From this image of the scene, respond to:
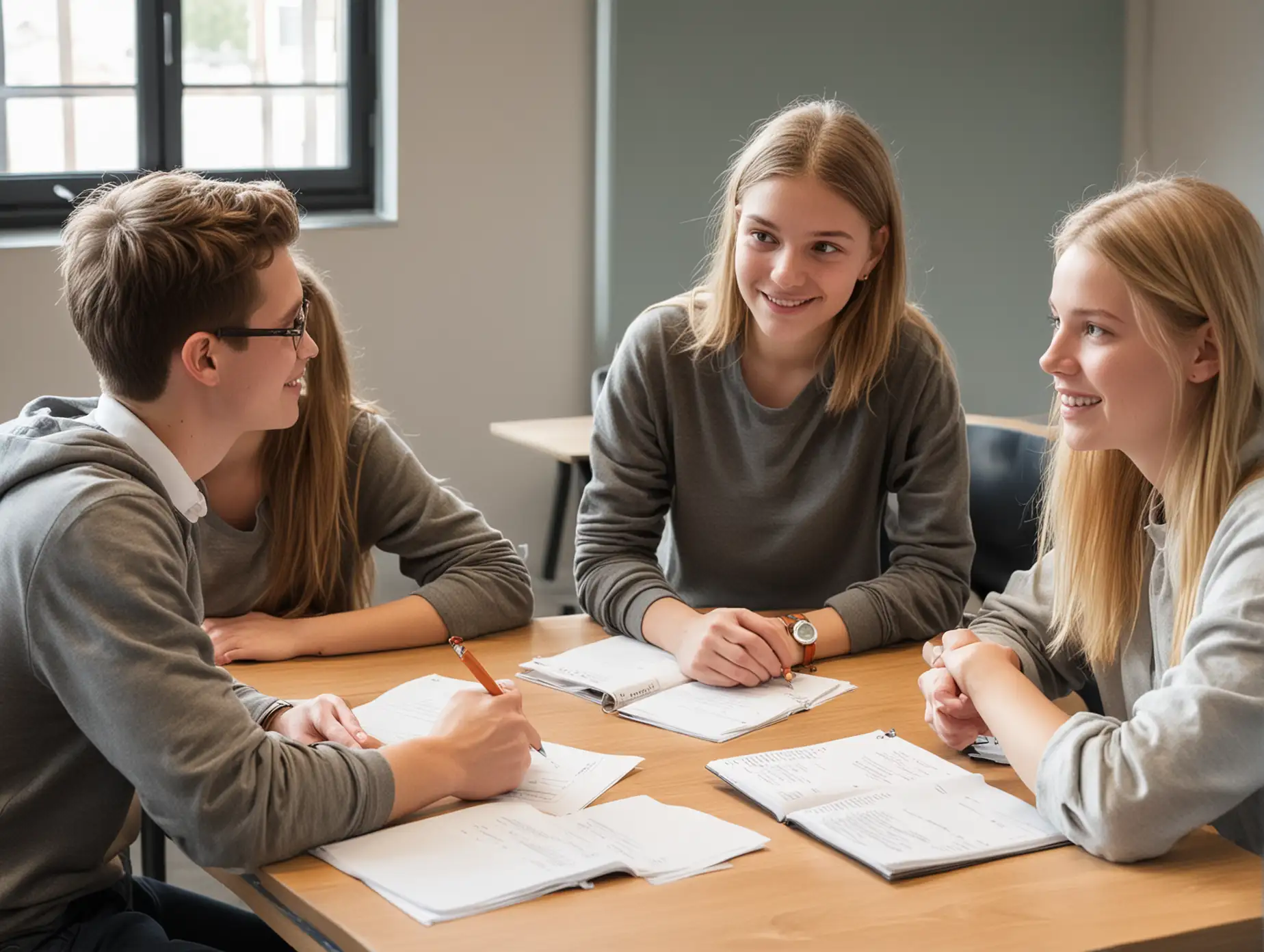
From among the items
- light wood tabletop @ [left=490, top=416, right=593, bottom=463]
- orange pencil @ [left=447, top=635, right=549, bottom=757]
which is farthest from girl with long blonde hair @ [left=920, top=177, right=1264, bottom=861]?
light wood tabletop @ [left=490, top=416, right=593, bottom=463]

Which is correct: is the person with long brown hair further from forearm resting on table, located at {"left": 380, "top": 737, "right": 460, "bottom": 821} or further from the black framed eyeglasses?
forearm resting on table, located at {"left": 380, "top": 737, "right": 460, "bottom": 821}

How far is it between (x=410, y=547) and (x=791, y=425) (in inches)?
22.6

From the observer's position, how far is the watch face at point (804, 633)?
1.82 metres

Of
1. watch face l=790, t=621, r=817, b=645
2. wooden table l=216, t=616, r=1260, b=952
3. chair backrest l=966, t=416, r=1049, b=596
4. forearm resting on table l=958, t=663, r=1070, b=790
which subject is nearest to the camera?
wooden table l=216, t=616, r=1260, b=952

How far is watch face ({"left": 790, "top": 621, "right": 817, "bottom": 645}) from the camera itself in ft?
5.98

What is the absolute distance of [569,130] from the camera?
13.9 feet

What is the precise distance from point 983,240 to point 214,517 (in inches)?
132

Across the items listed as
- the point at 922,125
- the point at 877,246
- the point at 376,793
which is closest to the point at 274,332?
the point at 376,793

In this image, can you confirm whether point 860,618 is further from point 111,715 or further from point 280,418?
point 111,715

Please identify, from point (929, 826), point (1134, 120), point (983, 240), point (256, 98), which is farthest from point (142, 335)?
point (1134, 120)

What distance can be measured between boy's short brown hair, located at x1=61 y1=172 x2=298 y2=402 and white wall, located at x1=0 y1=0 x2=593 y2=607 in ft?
8.35

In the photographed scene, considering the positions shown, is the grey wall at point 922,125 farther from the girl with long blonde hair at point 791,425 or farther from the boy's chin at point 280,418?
the boy's chin at point 280,418

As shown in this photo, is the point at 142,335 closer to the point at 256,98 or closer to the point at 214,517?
the point at 214,517

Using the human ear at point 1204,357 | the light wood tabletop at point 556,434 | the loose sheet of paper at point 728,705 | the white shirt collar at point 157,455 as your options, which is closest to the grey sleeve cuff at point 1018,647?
the loose sheet of paper at point 728,705
